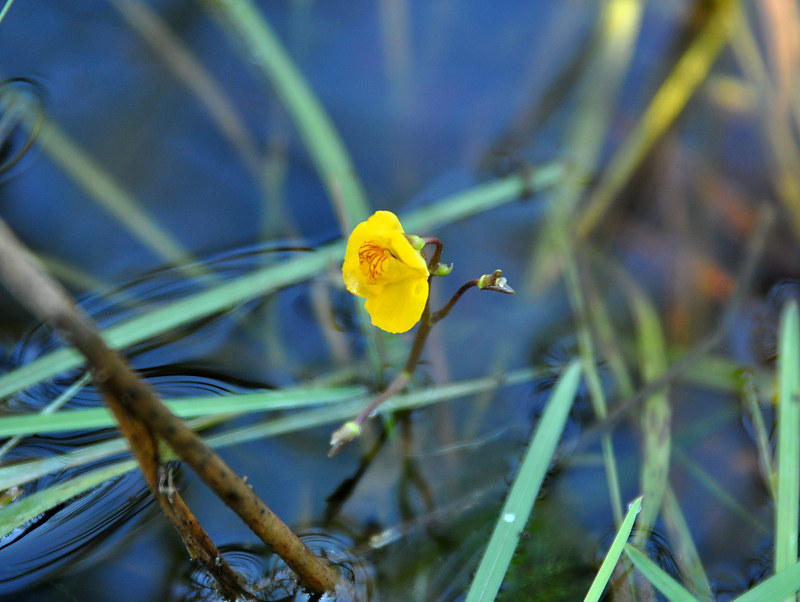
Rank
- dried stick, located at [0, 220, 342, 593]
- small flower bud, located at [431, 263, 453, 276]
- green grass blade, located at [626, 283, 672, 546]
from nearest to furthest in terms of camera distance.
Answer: dried stick, located at [0, 220, 342, 593] < small flower bud, located at [431, 263, 453, 276] < green grass blade, located at [626, 283, 672, 546]

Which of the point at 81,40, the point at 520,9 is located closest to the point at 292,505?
the point at 81,40

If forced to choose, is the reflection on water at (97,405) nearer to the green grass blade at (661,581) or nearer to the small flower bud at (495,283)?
the small flower bud at (495,283)

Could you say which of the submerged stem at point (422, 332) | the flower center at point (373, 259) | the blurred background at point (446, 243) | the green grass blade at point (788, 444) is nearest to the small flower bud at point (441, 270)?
the submerged stem at point (422, 332)

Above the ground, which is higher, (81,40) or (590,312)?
(81,40)

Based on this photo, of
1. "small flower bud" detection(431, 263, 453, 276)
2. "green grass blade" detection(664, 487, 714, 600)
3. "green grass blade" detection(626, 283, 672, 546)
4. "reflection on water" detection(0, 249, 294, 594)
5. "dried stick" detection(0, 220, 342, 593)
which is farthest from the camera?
"green grass blade" detection(626, 283, 672, 546)

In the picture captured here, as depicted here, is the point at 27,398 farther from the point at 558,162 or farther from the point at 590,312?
the point at 558,162

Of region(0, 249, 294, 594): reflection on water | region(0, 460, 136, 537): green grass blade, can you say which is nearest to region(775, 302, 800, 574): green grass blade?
region(0, 249, 294, 594): reflection on water

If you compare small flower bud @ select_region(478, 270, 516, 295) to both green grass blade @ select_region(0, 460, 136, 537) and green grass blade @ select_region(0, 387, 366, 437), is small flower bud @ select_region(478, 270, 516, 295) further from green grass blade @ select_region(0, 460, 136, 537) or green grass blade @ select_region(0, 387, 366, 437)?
green grass blade @ select_region(0, 460, 136, 537)
